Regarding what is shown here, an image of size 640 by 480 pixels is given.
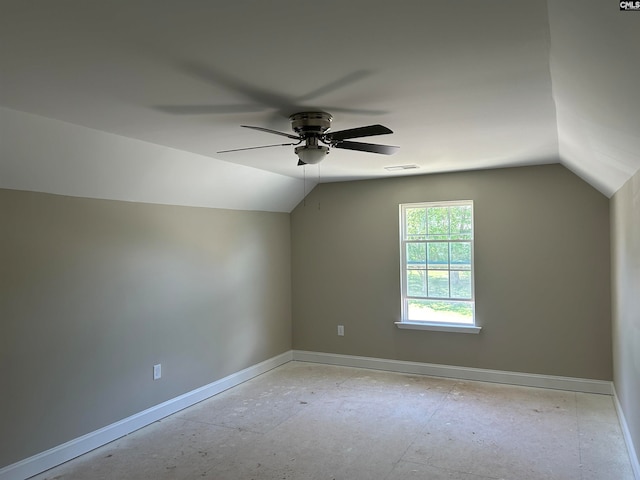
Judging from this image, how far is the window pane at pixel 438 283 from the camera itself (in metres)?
5.26

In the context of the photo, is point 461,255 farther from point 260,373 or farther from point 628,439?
point 260,373

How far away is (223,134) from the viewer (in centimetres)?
322

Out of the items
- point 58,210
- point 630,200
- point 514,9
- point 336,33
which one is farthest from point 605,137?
point 58,210

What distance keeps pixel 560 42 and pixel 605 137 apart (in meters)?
1.01

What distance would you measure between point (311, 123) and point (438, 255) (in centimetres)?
305

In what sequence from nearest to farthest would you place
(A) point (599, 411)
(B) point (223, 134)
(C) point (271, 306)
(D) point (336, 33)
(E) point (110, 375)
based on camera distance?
1. (D) point (336, 33)
2. (B) point (223, 134)
3. (E) point (110, 375)
4. (A) point (599, 411)
5. (C) point (271, 306)

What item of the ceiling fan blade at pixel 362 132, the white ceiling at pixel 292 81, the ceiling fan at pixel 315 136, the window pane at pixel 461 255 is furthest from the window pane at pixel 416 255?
the ceiling fan blade at pixel 362 132

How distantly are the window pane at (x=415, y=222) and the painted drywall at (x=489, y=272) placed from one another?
16 cm

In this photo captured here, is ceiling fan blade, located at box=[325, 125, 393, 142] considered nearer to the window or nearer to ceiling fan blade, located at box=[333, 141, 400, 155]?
ceiling fan blade, located at box=[333, 141, 400, 155]

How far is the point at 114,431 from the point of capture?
3664mm

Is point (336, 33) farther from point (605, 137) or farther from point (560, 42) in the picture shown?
point (605, 137)

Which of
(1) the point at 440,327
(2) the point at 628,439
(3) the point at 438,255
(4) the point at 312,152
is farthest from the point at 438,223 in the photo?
(4) the point at 312,152

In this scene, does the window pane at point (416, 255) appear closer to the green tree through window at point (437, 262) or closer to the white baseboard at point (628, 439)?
the green tree through window at point (437, 262)

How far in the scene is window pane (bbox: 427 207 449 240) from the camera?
17.3 ft
